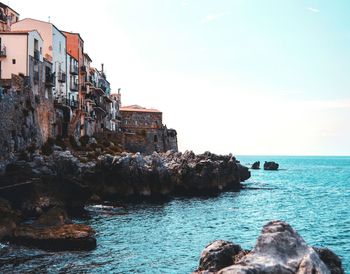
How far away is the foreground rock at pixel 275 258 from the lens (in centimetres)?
1250

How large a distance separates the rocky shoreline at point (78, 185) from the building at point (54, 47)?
18.3 metres

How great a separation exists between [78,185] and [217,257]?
32646mm

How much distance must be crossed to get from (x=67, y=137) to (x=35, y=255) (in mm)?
51413

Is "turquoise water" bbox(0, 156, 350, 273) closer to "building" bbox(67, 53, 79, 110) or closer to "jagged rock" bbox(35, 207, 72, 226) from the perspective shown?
"jagged rock" bbox(35, 207, 72, 226)

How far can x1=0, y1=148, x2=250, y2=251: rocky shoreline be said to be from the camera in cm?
3095

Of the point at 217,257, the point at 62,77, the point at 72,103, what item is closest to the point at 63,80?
the point at 62,77

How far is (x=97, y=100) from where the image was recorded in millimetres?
104812

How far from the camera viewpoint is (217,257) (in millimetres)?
15484

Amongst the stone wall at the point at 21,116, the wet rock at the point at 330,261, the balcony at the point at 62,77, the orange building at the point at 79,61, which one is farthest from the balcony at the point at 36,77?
the wet rock at the point at 330,261

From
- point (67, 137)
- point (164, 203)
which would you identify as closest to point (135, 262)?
point (164, 203)

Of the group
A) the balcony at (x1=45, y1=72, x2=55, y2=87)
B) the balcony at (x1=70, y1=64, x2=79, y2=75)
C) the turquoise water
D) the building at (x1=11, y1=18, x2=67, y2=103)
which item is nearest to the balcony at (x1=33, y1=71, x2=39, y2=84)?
the balcony at (x1=45, y1=72, x2=55, y2=87)

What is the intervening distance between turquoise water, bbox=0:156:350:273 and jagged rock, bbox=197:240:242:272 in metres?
11.3

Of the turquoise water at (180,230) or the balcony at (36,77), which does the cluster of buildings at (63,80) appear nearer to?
the balcony at (36,77)

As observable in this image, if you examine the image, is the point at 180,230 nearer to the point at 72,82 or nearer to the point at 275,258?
the point at 275,258
